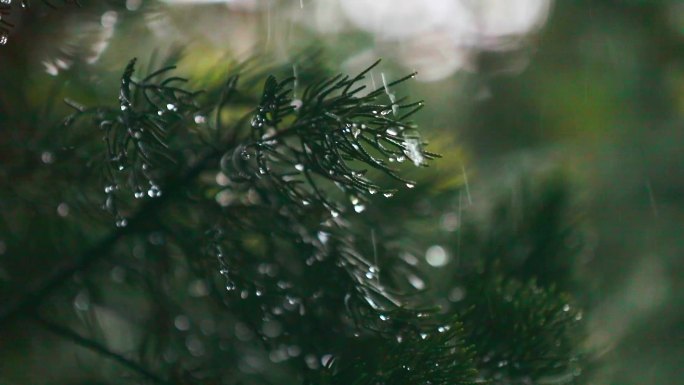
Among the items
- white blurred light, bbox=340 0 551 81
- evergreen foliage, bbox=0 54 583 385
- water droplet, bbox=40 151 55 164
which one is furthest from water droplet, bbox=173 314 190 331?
white blurred light, bbox=340 0 551 81

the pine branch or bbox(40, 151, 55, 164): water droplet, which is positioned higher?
bbox(40, 151, 55, 164): water droplet

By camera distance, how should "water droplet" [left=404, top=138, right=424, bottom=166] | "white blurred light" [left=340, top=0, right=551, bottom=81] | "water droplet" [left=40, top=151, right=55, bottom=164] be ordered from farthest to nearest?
"white blurred light" [left=340, top=0, right=551, bottom=81] → "water droplet" [left=40, top=151, right=55, bottom=164] → "water droplet" [left=404, top=138, right=424, bottom=166]

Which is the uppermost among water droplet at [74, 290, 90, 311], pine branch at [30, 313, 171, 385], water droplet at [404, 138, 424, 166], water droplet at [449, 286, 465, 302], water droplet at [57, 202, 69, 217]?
water droplet at [449, 286, 465, 302]

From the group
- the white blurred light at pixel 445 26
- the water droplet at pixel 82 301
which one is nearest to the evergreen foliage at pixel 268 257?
the water droplet at pixel 82 301

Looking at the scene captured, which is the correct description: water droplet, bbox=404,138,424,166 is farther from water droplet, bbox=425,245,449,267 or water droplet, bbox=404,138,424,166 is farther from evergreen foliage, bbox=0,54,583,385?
water droplet, bbox=425,245,449,267

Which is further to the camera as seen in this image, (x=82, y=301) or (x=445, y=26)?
(x=445, y=26)

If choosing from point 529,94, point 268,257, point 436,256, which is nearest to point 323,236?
point 268,257

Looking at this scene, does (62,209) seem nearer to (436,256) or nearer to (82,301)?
(82,301)

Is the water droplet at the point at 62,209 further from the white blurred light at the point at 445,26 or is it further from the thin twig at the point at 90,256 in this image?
the white blurred light at the point at 445,26
